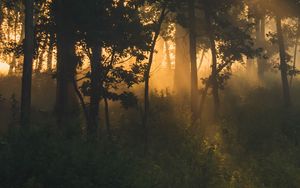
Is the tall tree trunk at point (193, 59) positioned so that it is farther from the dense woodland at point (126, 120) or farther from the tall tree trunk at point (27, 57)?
the tall tree trunk at point (27, 57)

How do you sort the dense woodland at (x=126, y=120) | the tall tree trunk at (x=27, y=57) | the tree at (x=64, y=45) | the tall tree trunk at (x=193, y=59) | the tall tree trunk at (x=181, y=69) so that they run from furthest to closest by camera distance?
the tall tree trunk at (x=181, y=69), the tall tree trunk at (x=193, y=59), the tree at (x=64, y=45), the tall tree trunk at (x=27, y=57), the dense woodland at (x=126, y=120)

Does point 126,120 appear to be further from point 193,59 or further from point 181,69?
point 181,69

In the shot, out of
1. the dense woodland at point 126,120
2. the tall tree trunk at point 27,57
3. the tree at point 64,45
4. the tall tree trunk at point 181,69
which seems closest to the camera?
the dense woodland at point 126,120

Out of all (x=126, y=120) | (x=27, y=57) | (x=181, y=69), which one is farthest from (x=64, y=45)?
(x=181, y=69)

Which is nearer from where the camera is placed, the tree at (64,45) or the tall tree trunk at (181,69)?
the tree at (64,45)

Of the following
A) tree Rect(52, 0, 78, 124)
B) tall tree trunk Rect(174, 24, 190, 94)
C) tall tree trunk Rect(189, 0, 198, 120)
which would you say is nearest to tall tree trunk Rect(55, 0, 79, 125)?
tree Rect(52, 0, 78, 124)

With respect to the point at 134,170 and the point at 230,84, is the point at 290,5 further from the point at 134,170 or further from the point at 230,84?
the point at 134,170

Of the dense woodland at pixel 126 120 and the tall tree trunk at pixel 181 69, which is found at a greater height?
the tall tree trunk at pixel 181 69

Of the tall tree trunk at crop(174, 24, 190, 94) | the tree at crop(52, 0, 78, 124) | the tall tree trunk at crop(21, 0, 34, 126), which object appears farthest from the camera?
the tall tree trunk at crop(174, 24, 190, 94)

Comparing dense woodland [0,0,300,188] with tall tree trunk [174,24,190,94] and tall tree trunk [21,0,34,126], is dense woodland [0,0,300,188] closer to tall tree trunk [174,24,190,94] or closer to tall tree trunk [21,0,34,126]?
tall tree trunk [21,0,34,126]

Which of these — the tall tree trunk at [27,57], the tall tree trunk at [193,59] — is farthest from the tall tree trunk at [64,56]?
the tall tree trunk at [193,59]

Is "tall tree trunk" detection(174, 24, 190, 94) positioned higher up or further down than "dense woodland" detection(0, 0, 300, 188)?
higher up

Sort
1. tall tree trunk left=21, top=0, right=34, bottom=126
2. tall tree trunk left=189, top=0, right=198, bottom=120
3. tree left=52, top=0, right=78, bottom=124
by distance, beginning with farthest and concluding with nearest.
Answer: tall tree trunk left=189, top=0, right=198, bottom=120
tree left=52, top=0, right=78, bottom=124
tall tree trunk left=21, top=0, right=34, bottom=126

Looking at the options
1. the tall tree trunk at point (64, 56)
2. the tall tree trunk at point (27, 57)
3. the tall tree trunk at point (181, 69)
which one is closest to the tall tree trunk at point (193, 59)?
the tall tree trunk at point (64, 56)
